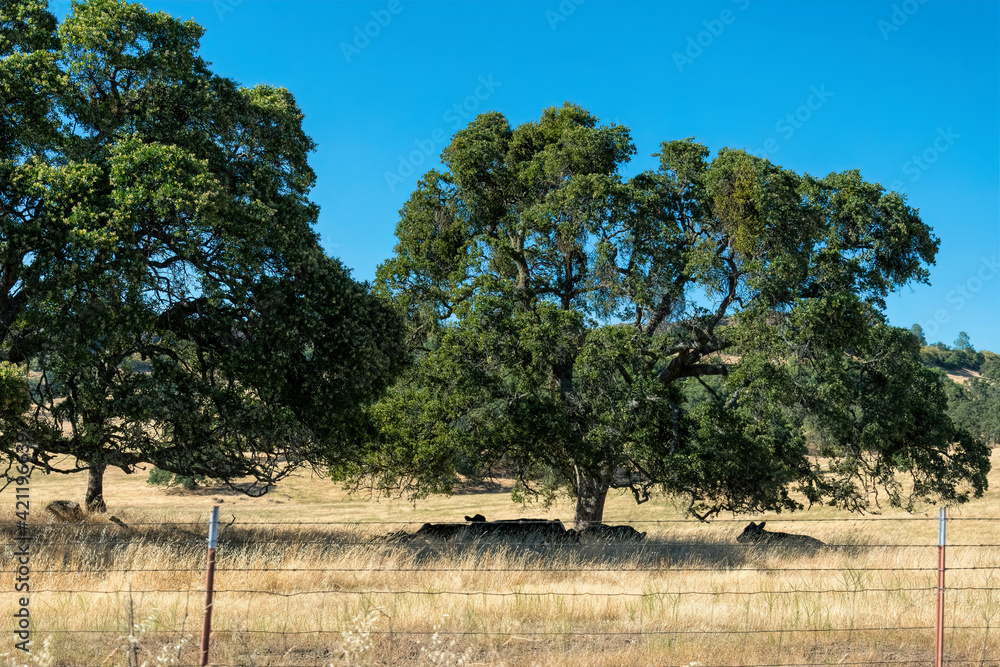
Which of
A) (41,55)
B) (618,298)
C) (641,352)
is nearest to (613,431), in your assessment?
(641,352)

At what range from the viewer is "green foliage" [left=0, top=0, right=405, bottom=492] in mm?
12484

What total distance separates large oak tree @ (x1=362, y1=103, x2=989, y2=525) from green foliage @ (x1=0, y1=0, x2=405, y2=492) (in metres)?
3.17

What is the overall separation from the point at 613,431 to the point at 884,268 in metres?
8.38

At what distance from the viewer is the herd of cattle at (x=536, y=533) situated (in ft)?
60.1

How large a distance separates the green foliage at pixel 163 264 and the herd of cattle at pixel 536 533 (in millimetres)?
3596

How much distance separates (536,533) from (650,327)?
254 inches

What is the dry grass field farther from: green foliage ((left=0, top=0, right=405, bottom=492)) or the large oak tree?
the large oak tree

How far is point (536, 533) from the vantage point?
18.5 metres

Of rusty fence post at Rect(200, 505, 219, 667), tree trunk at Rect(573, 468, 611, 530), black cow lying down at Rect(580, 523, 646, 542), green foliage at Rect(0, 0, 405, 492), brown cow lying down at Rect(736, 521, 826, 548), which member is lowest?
brown cow lying down at Rect(736, 521, 826, 548)
